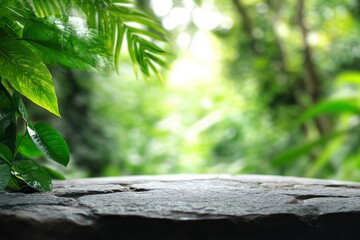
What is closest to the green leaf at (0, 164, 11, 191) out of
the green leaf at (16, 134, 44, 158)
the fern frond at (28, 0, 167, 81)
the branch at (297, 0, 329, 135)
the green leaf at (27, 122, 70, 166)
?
the green leaf at (27, 122, 70, 166)

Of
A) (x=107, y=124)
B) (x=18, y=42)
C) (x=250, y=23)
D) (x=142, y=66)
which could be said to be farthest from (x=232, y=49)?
(x=18, y=42)

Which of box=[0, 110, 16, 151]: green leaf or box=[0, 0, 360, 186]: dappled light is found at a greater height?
box=[0, 0, 360, 186]: dappled light

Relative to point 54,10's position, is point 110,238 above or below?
below

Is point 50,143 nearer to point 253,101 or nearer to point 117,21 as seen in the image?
point 117,21

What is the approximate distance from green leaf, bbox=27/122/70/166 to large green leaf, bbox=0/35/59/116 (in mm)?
102

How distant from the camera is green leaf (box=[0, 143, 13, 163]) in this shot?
1.18 meters

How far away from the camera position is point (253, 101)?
16.3ft

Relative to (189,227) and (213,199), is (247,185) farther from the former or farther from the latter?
(189,227)

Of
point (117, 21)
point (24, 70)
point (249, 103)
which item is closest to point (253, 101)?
point (249, 103)

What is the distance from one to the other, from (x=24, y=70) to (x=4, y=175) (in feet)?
0.88

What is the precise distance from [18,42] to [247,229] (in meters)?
0.73

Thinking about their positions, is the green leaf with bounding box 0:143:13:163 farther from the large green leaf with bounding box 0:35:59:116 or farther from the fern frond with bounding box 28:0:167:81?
the fern frond with bounding box 28:0:167:81

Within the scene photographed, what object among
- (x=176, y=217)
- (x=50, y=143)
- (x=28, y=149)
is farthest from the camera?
(x=28, y=149)

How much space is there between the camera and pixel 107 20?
1.46 m
